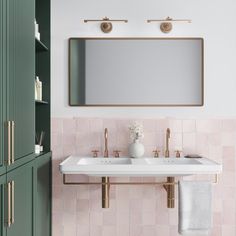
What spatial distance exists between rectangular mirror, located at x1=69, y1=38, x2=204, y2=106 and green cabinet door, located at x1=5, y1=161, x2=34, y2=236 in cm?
106

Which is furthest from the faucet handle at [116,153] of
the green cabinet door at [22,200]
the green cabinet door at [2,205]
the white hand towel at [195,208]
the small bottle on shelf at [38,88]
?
the green cabinet door at [2,205]

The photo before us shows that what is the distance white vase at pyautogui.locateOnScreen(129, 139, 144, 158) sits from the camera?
2986 millimetres

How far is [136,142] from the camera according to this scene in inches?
119

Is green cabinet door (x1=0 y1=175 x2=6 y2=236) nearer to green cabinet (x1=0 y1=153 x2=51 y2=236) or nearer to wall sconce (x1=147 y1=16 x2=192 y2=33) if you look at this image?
green cabinet (x1=0 y1=153 x2=51 y2=236)

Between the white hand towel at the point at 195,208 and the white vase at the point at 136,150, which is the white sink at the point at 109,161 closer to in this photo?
the white vase at the point at 136,150

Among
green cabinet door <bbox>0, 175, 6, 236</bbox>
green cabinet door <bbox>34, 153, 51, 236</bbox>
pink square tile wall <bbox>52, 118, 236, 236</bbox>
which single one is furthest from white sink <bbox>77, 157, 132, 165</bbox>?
green cabinet door <bbox>0, 175, 6, 236</bbox>

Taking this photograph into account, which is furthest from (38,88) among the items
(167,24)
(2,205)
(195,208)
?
(195,208)

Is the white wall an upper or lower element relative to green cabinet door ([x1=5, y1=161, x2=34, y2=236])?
upper

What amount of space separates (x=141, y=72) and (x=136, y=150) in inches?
26.8

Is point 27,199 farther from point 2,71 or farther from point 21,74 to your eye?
point 2,71

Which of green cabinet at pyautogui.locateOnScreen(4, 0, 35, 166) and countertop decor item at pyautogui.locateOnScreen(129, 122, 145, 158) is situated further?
countertop decor item at pyautogui.locateOnScreen(129, 122, 145, 158)

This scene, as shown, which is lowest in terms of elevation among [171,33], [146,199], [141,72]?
[146,199]

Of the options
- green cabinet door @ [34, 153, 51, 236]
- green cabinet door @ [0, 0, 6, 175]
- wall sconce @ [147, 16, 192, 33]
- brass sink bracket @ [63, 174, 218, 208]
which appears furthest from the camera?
wall sconce @ [147, 16, 192, 33]

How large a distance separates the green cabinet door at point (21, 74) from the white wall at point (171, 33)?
0.80 metres
